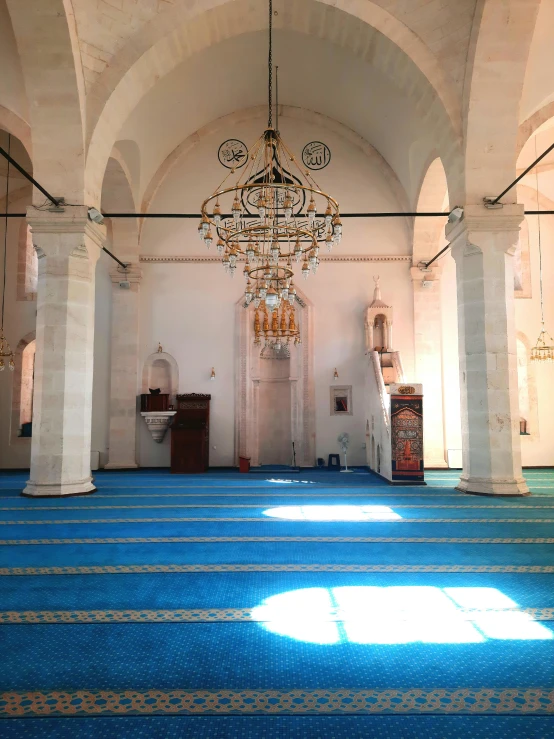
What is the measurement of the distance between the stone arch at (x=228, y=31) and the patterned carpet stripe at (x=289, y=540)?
4.46 meters

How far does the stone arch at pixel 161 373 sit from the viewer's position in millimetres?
10734

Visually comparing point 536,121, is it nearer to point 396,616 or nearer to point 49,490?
point 396,616

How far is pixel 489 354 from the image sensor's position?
6.70 meters

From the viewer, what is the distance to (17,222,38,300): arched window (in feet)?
35.8

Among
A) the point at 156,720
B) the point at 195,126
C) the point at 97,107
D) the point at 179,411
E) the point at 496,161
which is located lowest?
the point at 156,720

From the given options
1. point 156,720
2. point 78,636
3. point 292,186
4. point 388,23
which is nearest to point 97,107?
point 292,186

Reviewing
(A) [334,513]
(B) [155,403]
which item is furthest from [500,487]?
(B) [155,403]

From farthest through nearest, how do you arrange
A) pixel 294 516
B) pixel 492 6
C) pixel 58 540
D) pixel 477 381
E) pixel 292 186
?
pixel 477 381 < pixel 492 6 < pixel 294 516 < pixel 292 186 < pixel 58 540

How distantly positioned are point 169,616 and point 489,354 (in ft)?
17.1

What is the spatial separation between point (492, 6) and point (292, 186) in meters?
3.72

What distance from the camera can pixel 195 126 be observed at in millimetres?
10773

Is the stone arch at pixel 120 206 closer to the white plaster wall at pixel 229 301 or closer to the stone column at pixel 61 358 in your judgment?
the white plaster wall at pixel 229 301

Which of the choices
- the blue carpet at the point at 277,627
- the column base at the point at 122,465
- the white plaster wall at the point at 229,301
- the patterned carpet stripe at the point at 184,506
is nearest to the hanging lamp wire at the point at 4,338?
the white plaster wall at the point at 229,301

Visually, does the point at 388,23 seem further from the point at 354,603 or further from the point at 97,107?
the point at 354,603
